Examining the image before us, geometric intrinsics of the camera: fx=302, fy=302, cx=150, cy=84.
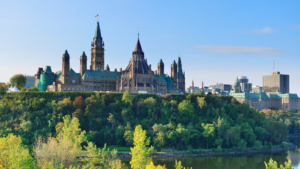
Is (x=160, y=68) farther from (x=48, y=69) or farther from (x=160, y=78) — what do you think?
(x=48, y=69)

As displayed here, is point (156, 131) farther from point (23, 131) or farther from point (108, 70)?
point (108, 70)

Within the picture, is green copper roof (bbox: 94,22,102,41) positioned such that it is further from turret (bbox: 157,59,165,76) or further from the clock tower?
turret (bbox: 157,59,165,76)

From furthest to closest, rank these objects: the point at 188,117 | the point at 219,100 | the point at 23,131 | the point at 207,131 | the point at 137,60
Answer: the point at 137,60 < the point at 219,100 < the point at 188,117 < the point at 207,131 < the point at 23,131

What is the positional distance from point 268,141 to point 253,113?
1484 cm

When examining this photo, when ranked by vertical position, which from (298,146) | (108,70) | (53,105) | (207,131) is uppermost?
(108,70)

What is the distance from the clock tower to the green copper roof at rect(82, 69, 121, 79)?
11434 millimetres

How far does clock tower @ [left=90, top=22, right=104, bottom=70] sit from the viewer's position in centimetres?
14350

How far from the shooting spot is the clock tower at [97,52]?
5650 inches

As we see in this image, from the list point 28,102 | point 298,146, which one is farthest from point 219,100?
point 28,102

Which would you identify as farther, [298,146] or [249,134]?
[298,146]

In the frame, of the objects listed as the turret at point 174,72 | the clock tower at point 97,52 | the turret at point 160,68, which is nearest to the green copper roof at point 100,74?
the clock tower at point 97,52

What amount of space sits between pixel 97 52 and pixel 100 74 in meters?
18.0

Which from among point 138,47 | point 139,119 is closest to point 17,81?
point 138,47

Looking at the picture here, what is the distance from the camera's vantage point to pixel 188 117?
355 ft
